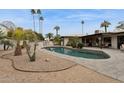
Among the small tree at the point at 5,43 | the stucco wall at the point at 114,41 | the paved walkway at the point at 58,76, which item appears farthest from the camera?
the stucco wall at the point at 114,41

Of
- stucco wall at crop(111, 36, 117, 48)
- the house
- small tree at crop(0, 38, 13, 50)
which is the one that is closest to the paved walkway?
small tree at crop(0, 38, 13, 50)

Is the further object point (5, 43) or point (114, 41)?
point (114, 41)

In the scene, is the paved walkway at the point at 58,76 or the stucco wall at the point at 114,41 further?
the stucco wall at the point at 114,41

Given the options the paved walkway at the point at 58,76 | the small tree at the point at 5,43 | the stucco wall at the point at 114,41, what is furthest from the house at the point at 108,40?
the paved walkway at the point at 58,76

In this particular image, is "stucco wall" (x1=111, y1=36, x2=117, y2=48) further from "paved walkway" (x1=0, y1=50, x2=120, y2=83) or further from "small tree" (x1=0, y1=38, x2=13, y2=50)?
"paved walkway" (x1=0, y1=50, x2=120, y2=83)

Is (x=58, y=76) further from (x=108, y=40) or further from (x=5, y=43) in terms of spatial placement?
(x=108, y=40)

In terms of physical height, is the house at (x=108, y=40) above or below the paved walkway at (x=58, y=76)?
above

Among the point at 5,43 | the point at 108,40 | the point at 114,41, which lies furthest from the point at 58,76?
the point at 108,40

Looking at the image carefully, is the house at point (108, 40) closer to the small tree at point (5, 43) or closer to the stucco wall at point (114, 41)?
the stucco wall at point (114, 41)
